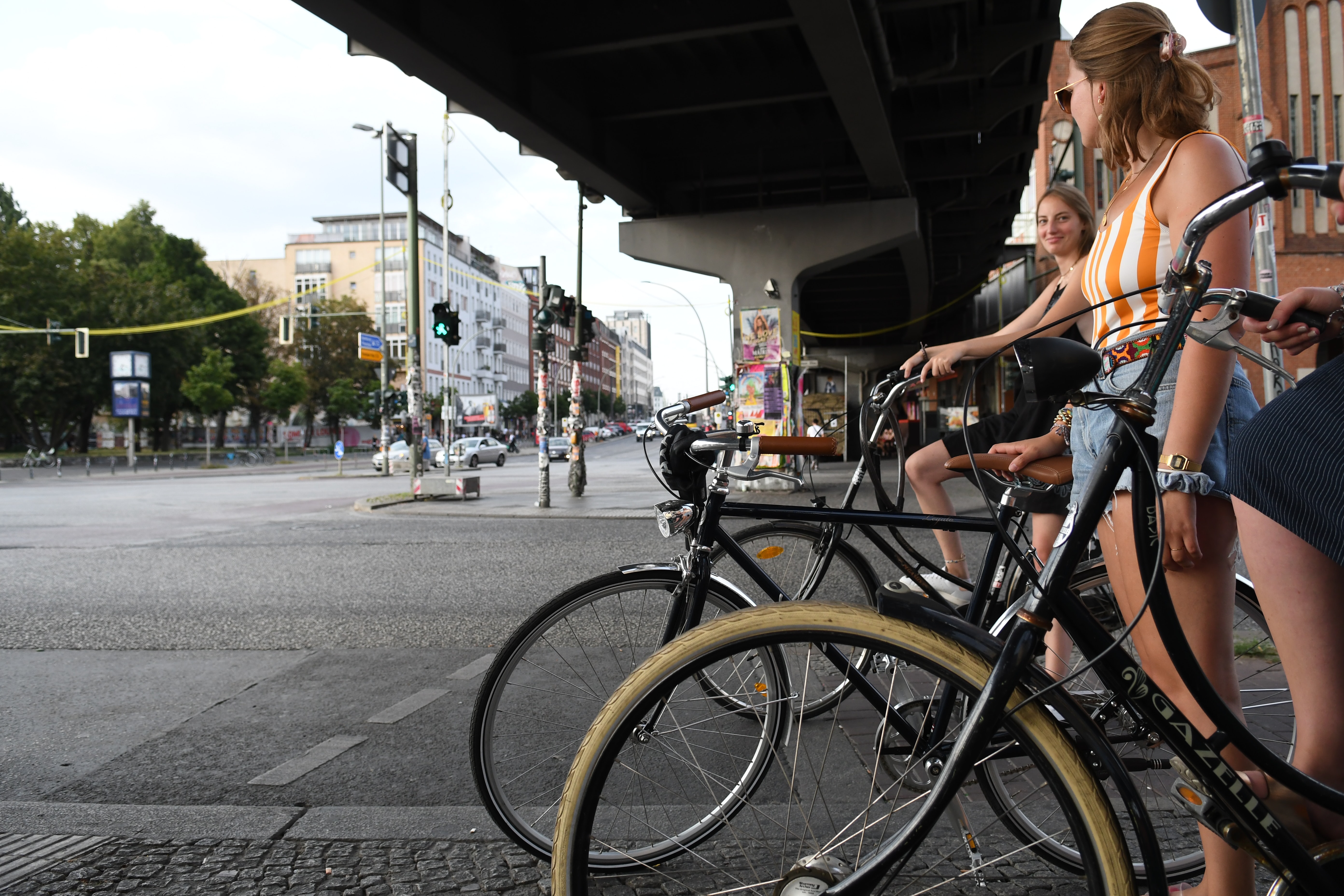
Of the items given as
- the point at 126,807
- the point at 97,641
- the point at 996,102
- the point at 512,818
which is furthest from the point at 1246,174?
the point at 996,102

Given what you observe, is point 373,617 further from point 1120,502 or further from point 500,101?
point 500,101

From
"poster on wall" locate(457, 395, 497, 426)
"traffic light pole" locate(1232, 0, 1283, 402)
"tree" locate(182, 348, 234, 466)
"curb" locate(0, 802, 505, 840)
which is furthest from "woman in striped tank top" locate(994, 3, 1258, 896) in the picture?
"poster on wall" locate(457, 395, 497, 426)

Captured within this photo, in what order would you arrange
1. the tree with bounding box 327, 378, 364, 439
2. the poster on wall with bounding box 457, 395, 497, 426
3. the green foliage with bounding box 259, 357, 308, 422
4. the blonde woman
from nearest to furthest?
the blonde woman
the green foliage with bounding box 259, 357, 308, 422
the tree with bounding box 327, 378, 364, 439
the poster on wall with bounding box 457, 395, 497, 426

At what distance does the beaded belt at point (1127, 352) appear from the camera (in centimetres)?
177

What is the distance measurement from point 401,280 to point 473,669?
89969 mm

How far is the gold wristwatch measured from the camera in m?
1.61

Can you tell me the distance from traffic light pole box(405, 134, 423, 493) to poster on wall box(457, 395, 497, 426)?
4005 cm

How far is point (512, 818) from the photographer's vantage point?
222 cm

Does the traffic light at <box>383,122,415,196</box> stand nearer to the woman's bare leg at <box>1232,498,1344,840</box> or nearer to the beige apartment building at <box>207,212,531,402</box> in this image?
the woman's bare leg at <box>1232,498,1344,840</box>

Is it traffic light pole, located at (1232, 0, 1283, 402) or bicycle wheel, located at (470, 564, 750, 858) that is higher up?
traffic light pole, located at (1232, 0, 1283, 402)

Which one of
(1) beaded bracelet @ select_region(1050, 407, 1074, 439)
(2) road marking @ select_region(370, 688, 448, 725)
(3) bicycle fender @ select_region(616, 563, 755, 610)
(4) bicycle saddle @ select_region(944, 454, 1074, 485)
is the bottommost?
(2) road marking @ select_region(370, 688, 448, 725)

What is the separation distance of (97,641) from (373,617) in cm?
153

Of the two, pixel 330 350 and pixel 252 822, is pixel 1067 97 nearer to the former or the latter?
pixel 252 822

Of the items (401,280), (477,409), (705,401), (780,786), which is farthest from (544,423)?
(401,280)
